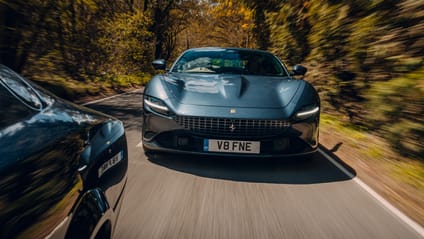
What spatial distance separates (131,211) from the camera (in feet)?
9.66

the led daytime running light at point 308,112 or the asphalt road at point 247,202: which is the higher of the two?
the led daytime running light at point 308,112

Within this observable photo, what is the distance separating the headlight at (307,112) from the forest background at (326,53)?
88 cm

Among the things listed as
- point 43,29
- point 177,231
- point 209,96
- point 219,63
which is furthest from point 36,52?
point 177,231

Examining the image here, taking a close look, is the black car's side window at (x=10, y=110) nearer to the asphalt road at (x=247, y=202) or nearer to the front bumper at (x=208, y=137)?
Result: the asphalt road at (x=247, y=202)

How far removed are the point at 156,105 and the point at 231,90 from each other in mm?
895

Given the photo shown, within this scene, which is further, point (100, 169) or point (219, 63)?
point (219, 63)

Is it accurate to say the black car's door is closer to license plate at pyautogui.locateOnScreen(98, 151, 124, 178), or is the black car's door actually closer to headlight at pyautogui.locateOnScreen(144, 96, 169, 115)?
license plate at pyautogui.locateOnScreen(98, 151, 124, 178)

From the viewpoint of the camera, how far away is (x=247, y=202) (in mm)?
3270

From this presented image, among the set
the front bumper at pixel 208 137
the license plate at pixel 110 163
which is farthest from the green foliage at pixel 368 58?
the license plate at pixel 110 163

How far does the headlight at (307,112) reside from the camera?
13.7ft

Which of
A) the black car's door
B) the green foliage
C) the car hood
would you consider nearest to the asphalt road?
the car hood

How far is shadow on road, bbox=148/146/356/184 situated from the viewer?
3941 mm

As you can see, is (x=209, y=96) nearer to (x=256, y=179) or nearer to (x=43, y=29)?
(x=256, y=179)

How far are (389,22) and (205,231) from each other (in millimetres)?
3855
